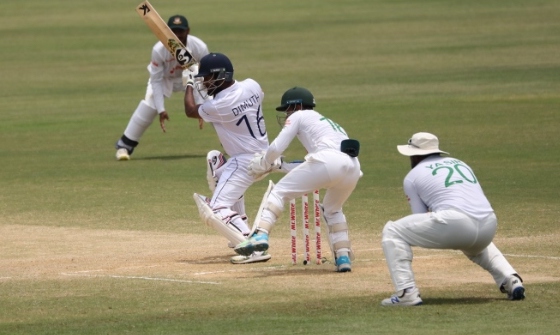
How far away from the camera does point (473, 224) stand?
9.50 meters

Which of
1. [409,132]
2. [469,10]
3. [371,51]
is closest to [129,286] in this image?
[409,132]

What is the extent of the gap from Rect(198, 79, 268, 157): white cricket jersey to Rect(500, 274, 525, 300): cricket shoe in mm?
3412

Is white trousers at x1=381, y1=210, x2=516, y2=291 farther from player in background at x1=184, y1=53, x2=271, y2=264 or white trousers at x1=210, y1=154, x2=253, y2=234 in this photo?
white trousers at x1=210, y1=154, x2=253, y2=234

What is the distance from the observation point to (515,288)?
9578 millimetres

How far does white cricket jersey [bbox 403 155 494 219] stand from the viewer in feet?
31.3

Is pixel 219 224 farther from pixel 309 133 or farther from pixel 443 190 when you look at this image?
Result: pixel 443 190

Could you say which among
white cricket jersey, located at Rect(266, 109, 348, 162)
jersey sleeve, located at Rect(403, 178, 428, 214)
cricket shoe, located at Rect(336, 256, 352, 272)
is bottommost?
cricket shoe, located at Rect(336, 256, 352, 272)

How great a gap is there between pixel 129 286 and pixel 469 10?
35163mm

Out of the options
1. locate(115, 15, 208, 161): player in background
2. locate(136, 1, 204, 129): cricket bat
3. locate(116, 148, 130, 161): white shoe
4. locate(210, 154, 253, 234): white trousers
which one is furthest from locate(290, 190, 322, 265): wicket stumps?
locate(116, 148, 130, 161): white shoe

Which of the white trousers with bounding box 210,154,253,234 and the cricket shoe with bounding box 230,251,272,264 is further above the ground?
the white trousers with bounding box 210,154,253,234

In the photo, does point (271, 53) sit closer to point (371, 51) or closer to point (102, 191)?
point (371, 51)

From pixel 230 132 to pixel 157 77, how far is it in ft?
25.3

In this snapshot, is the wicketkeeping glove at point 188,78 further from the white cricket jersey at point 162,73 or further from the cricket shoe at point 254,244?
the white cricket jersey at point 162,73

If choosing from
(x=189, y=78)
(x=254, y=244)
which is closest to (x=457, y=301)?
(x=254, y=244)
